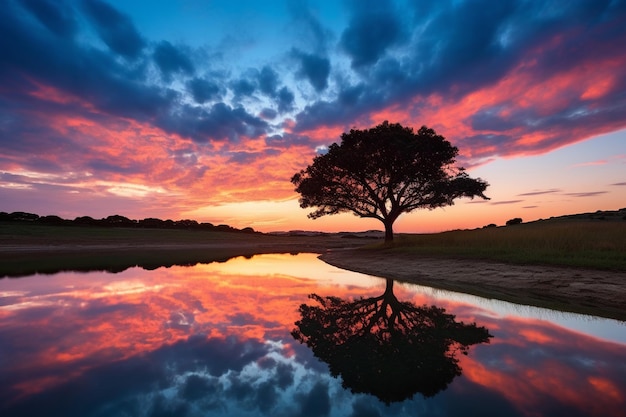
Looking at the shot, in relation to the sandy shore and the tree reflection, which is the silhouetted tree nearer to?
the sandy shore

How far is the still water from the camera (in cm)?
454

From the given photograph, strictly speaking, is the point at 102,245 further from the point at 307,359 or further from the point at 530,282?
the point at 530,282

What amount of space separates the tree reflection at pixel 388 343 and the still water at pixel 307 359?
0.03m

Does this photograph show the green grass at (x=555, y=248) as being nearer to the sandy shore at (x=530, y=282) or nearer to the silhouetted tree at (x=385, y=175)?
the sandy shore at (x=530, y=282)

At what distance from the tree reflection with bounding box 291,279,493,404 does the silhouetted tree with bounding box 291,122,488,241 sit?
83.3ft

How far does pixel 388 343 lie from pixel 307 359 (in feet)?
6.17

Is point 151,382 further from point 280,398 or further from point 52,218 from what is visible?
point 52,218

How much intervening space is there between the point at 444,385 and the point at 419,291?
8806 mm

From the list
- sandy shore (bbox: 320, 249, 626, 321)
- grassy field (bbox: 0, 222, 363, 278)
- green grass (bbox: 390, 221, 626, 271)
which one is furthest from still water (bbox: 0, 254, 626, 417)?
grassy field (bbox: 0, 222, 363, 278)

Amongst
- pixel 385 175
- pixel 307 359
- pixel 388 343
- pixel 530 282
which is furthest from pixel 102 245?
pixel 530 282

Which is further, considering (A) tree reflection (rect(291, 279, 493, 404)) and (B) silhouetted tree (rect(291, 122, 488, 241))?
(B) silhouetted tree (rect(291, 122, 488, 241))

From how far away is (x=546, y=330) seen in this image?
7668mm

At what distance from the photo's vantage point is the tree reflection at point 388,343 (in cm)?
525

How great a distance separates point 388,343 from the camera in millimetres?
7082
